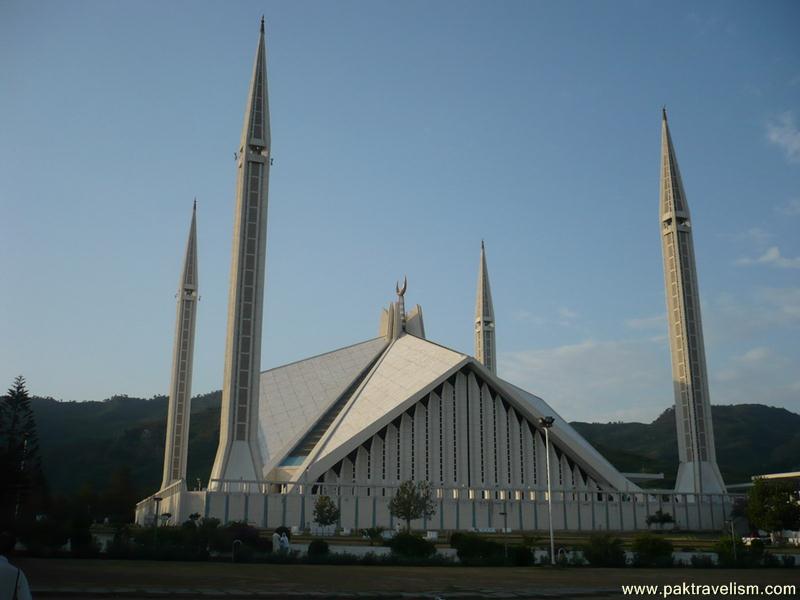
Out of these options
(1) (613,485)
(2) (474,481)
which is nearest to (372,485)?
(2) (474,481)

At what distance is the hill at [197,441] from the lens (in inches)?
2906

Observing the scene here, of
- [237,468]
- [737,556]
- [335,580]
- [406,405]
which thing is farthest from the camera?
[406,405]

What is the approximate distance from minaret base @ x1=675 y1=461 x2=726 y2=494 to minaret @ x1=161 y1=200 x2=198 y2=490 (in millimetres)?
22333

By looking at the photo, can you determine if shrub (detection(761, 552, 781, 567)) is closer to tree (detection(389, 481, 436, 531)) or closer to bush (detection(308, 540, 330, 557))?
bush (detection(308, 540, 330, 557))

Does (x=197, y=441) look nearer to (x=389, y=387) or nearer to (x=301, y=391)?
(x=301, y=391)

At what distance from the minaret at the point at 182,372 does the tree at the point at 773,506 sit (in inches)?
944

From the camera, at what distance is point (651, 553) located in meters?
15.4

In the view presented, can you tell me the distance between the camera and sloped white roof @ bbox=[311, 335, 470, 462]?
1258 inches

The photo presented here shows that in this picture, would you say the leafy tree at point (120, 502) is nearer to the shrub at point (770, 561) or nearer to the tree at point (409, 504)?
the tree at point (409, 504)

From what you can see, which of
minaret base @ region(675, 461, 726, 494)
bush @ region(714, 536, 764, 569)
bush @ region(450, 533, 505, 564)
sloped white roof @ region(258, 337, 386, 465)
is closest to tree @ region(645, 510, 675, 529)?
minaret base @ region(675, 461, 726, 494)

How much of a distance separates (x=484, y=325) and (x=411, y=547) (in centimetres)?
3208

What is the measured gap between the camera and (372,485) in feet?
99.7

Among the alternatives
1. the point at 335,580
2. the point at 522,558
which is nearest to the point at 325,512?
the point at 522,558

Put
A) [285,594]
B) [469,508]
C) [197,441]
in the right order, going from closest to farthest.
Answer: [285,594] → [469,508] → [197,441]
